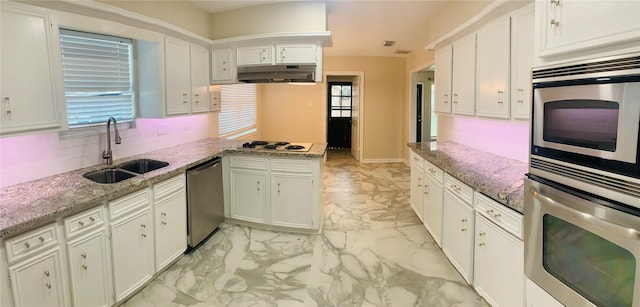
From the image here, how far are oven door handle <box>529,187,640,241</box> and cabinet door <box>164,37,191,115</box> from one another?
332cm

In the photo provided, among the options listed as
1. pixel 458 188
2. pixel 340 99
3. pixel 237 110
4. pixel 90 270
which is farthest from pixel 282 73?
pixel 340 99

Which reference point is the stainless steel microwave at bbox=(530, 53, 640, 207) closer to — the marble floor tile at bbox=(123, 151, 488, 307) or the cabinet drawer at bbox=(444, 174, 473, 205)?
the cabinet drawer at bbox=(444, 174, 473, 205)

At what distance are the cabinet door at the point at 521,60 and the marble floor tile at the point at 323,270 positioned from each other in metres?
1.43

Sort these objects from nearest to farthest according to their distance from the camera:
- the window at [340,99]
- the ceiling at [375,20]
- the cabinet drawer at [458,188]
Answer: the cabinet drawer at [458,188] < the ceiling at [375,20] < the window at [340,99]

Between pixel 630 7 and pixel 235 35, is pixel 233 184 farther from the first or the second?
pixel 630 7

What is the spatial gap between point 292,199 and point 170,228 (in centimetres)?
128

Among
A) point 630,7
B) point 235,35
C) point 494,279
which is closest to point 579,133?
point 630,7

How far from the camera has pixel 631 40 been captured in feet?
4.29

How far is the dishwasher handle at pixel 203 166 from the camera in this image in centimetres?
330

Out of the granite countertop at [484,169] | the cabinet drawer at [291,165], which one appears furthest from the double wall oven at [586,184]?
the cabinet drawer at [291,165]

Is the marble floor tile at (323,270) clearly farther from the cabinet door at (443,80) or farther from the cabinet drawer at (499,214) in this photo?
the cabinet door at (443,80)

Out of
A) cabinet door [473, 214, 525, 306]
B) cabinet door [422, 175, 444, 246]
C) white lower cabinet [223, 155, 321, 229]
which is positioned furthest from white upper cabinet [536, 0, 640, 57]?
white lower cabinet [223, 155, 321, 229]

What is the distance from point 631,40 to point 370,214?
347 centimetres

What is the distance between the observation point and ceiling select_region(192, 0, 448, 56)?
160 inches
